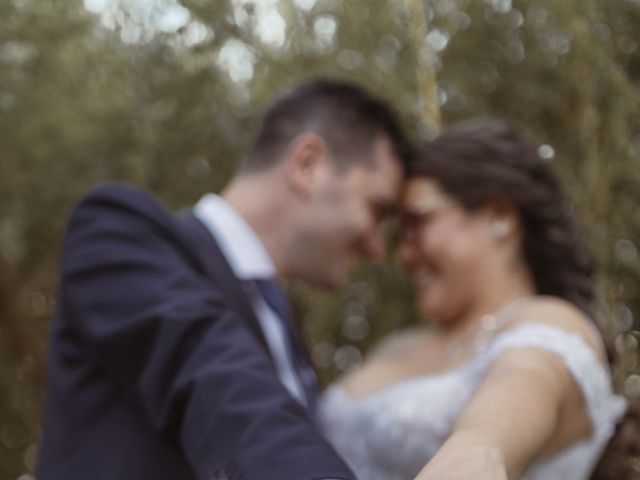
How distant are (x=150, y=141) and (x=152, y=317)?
2.41 metres

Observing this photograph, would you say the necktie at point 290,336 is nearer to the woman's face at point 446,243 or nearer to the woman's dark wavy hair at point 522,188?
the woman's face at point 446,243

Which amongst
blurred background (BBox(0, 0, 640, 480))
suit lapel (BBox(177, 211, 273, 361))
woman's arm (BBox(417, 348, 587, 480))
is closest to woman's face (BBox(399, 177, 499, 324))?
blurred background (BBox(0, 0, 640, 480))

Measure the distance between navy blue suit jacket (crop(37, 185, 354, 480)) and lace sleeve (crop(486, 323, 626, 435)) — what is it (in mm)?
580

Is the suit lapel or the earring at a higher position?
the suit lapel

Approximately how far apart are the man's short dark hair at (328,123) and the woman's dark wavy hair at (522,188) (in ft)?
0.53

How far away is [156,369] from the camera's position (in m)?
1.74

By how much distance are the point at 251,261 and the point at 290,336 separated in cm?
23

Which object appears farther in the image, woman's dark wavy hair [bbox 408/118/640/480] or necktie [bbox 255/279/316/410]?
woman's dark wavy hair [bbox 408/118/640/480]

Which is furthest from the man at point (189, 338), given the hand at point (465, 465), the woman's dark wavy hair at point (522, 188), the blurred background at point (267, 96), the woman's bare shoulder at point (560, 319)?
the blurred background at point (267, 96)

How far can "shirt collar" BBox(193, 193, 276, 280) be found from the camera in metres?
2.42

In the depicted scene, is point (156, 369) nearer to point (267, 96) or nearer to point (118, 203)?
point (118, 203)

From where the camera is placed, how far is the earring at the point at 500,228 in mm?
2928

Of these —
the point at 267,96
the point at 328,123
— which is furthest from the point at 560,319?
the point at 267,96

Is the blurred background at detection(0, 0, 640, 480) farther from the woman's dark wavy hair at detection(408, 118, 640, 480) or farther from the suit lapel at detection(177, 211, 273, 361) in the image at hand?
the suit lapel at detection(177, 211, 273, 361)
